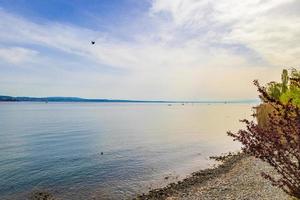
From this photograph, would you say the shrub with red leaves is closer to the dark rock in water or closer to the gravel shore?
the gravel shore

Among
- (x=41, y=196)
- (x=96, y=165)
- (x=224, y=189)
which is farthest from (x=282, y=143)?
(x=96, y=165)

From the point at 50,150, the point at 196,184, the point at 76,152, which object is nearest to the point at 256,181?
the point at 196,184

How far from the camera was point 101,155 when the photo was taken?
39406mm

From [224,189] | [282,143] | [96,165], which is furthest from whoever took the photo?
[96,165]

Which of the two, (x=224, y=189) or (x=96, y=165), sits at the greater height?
(x=224, y=189)

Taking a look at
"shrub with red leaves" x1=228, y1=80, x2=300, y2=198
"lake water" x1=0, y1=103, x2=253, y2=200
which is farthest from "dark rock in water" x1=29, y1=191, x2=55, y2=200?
"shrub with red leaves" x1=228, y1=80, x2=300, y2=198

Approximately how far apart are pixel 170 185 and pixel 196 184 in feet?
6.55

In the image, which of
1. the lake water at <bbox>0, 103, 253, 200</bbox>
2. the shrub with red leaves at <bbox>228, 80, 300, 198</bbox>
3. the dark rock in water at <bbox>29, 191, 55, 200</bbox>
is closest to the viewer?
the shrub with red leaves at <bbox>228, 80, 300, 198</bbox>

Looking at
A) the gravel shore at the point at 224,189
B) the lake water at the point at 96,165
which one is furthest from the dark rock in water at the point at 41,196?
the gravel shore at the point at 224,189

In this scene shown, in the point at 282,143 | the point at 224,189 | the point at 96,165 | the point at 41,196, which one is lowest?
the point at 41,196

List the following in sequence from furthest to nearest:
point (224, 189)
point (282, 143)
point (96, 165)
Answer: point (96, 165) → point (224, 189) → point (282, 143)

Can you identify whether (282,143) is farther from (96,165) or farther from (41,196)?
(96,165)

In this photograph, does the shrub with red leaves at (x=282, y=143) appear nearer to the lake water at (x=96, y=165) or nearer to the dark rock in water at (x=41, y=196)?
the lake water at (x=96, y=165)

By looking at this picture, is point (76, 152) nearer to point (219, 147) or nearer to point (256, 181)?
point (219, 147)
